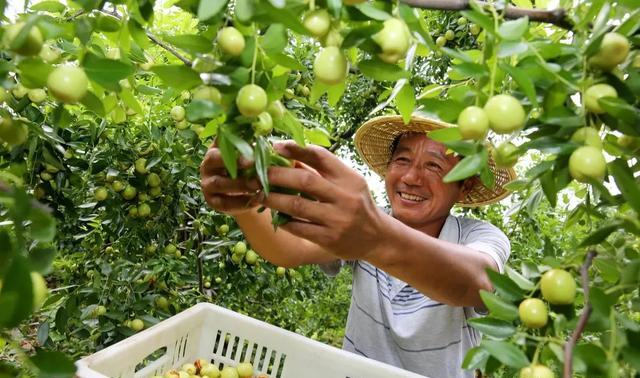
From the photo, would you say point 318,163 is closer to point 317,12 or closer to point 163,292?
point 317,12

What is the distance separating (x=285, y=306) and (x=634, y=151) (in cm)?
240

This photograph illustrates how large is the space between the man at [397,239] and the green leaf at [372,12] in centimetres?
29

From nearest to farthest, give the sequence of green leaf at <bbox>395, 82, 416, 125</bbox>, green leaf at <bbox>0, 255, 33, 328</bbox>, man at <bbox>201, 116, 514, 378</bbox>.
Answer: green leaf at <bbox>0, 255, 33, 328</bbox> < green leaf at <bbox>395, 82, 416, 125</bbox> < man at <bbox>201, 116, 514, 378</bbox>

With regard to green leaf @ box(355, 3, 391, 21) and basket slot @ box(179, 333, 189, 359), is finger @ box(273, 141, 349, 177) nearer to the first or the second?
green leaf @ box(355, 3, 391, 21)

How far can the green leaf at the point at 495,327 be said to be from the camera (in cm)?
57

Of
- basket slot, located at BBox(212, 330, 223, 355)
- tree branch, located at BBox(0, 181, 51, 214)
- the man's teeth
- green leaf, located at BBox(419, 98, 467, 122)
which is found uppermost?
green leaf, located at BBox(419, 98, 467, 122)

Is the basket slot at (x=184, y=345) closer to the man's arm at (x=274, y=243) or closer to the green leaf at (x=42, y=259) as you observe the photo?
the man's arm at (x=274, y=243)

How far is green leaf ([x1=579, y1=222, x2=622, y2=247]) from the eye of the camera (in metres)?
0.51

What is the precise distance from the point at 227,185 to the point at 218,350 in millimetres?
998

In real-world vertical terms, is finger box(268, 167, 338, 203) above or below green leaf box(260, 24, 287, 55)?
below

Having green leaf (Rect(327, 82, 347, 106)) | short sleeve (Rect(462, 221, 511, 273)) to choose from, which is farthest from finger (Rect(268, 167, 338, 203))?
short sleeve (Rect(462, 221, 511, 273))

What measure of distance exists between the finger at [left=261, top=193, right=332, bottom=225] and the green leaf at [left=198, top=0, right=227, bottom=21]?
1.01 ft

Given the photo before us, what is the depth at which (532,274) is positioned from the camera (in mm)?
612

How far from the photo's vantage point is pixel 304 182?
74 cm
